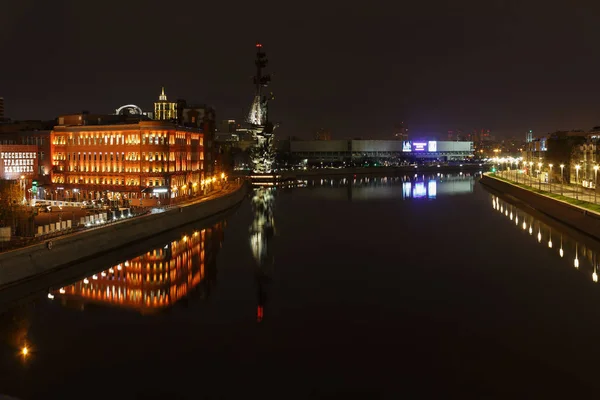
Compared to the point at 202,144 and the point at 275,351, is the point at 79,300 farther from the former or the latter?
the point at 202,144

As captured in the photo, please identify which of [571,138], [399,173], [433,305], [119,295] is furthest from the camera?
[399,173]

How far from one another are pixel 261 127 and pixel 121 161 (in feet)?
145

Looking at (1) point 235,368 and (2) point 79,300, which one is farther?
(2) point 79,300

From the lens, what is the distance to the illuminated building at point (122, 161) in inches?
1519

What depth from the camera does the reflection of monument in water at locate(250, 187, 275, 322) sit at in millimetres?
19441

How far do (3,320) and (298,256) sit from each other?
12.9m

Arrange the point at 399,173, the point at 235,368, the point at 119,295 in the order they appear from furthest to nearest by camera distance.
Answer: the point at 399,173
the point at 119,295
the point at 235,368

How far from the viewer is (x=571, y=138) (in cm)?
5819

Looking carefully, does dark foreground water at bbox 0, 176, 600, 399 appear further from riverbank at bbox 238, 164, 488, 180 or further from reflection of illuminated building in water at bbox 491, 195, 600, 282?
riverbank at bbox 238, 164, 488, 180

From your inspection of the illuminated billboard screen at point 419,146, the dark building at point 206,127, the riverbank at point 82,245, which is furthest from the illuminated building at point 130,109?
the illuminated billboard screen at point 419,146

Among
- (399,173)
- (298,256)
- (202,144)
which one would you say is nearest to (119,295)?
(298,256)

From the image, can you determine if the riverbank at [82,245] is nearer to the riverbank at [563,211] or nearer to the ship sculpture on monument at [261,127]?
the riverbank at [563,211]

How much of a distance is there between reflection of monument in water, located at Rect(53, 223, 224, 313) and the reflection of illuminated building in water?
14339mm

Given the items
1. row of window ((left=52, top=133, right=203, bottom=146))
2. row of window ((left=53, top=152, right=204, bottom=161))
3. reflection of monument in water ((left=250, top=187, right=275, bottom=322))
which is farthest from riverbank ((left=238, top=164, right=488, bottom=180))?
row of window ((left=53, top=152, right=204, bottom=161))
